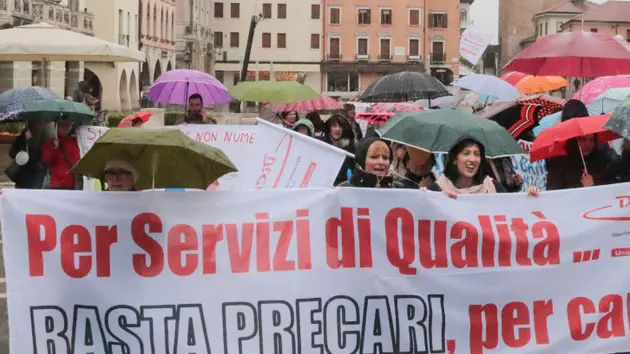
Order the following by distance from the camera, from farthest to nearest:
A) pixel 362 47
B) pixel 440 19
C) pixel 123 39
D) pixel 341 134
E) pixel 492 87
A: pixel 440 19
pixel 362 47
pixel 123 39
pixel 492 87
pixel 341 134

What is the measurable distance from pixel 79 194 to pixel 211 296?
34.8 inches

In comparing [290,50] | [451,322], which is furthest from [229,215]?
[290,50]

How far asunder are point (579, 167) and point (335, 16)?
87.0 m

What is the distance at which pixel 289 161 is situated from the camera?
8.99 meters

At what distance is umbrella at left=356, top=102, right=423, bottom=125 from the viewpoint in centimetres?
1356

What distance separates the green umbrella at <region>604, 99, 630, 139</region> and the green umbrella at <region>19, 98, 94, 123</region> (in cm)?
545

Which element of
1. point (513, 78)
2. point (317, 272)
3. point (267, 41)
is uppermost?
point (267, 41)

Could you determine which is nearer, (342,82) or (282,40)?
(282,40)

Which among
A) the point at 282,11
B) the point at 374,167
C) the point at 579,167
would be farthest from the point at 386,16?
the point at 374,167

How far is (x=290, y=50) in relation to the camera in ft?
307

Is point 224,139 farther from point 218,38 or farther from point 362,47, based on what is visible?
point 362,47

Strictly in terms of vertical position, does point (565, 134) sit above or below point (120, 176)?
above

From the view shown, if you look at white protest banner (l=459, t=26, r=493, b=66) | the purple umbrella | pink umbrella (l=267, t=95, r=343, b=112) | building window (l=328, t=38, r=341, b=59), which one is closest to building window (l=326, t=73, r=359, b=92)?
building window (l=328, t=38, r=341, b=59)

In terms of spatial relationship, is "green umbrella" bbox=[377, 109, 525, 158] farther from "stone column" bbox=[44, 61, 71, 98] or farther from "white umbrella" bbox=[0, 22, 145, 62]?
"stone column" bbox=[44, 61, 71, 98]
